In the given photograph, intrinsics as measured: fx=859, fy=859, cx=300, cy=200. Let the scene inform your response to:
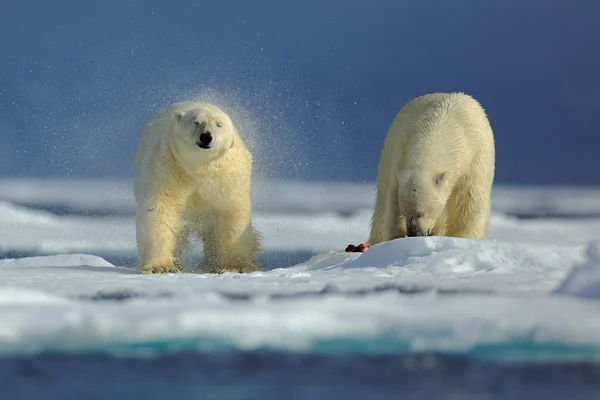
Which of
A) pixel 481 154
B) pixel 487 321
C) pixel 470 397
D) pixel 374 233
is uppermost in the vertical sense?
pixel 481 154

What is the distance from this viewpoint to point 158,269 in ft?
21.8

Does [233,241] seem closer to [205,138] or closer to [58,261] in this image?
[205,138]

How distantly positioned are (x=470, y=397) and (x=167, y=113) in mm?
4760

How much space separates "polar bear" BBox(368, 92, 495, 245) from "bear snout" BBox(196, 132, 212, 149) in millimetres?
1760

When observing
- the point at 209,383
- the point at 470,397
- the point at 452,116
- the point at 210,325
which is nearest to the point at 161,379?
the point at 209,383

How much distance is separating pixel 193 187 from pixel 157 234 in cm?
46

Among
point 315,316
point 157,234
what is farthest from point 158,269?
point 315,316

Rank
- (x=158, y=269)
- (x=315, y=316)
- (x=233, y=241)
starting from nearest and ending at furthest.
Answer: (x=315, y=316) → (x=158, y=269) → (x=233, y=241)

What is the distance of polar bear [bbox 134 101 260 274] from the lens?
6.39 meters

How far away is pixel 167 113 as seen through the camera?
7066 millimetres

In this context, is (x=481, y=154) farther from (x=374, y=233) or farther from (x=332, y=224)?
(x=332, y=224)

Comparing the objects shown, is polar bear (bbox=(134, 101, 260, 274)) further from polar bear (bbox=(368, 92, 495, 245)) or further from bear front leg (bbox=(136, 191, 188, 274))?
polar bear (bbox=(368, 92, 495, 245))

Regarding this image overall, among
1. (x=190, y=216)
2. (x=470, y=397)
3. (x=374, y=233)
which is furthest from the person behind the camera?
(x=374, y=233)

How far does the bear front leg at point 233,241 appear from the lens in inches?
274
